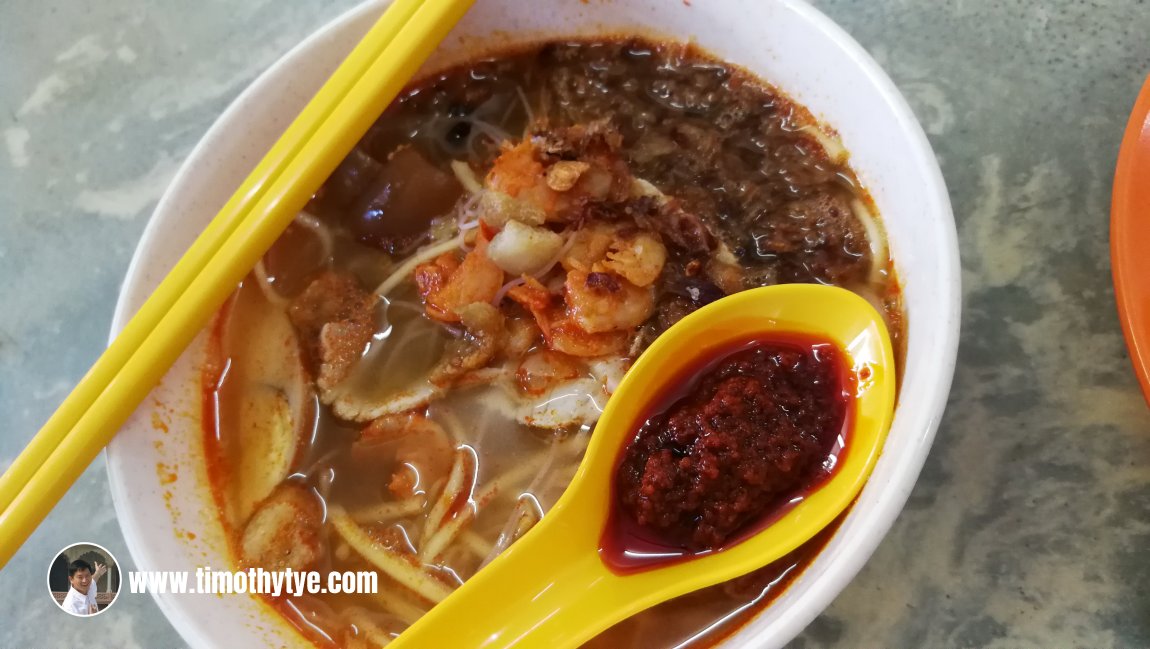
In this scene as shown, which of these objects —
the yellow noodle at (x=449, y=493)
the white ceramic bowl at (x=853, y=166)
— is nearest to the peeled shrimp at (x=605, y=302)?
the yellow noodle at (x=449, y=493)

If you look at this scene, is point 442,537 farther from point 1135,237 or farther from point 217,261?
point 1135,237

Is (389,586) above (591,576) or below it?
below

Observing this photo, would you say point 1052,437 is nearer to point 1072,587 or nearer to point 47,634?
point 1072,587

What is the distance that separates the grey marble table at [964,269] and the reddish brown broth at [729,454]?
321 millimetres

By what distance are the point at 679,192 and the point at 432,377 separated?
597 mm

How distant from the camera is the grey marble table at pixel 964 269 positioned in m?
1.38

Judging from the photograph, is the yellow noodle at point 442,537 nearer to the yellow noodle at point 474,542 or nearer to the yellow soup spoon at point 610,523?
the yellow noodle at point 474,542

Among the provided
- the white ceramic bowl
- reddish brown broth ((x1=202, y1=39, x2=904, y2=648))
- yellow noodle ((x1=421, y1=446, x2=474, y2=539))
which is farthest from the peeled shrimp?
the white ceramic bowl

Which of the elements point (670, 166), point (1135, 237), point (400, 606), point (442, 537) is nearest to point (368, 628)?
point (400, 606)

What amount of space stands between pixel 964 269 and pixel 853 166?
12.9 inches

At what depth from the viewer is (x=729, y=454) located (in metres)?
1.18

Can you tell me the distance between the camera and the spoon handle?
118cm

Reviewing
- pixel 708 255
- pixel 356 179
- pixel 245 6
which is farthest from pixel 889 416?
pixel 245 6

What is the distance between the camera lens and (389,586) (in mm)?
1418
